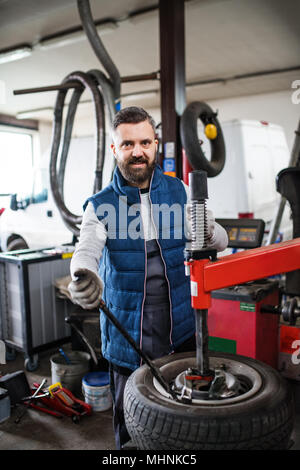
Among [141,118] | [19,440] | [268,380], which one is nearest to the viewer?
[268,380]

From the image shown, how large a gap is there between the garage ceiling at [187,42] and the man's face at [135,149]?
2.77 m

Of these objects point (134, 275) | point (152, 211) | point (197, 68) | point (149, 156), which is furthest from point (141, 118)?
point (197, 68)

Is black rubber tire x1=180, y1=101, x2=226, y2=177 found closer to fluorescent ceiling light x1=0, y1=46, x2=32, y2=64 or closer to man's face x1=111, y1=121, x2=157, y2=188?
man's face x1=111, y1=121, x2=157, y2=188

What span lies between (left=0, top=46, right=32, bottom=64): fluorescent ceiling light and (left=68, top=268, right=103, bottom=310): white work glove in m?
5.32

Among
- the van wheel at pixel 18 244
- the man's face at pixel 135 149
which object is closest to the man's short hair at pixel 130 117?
the man's face at pixel 135 149

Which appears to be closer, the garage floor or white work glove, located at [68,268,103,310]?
white work glove, located at [68,268,103,310]

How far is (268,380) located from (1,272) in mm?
3011

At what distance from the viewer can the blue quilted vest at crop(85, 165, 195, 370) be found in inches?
64.8

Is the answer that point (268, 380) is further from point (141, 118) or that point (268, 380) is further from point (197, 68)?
point (197, 68)

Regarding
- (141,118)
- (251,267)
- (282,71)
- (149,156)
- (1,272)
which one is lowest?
(1,272)

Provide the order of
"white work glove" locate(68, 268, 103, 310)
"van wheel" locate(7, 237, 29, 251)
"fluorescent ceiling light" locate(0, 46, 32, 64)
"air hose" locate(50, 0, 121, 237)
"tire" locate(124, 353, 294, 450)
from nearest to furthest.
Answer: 1. "tire" locate(124, 353, 294, 450)
2. "white work glove" locate(68, 268, 103, 310)
3. "air hose" locate(50, 0, 121, 237)
4. "fluorescent ceiling light" locate(0, 46, 32, 64)
5. "van wheel" locate(7, 237, 29, 251)

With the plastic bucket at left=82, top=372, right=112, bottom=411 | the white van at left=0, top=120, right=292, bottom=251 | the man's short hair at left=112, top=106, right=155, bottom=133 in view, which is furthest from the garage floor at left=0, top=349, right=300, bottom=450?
the white van at left=0, top=120, right=292, bottom=251

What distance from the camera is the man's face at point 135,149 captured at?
1.60 m

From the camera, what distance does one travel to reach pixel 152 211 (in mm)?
1682
